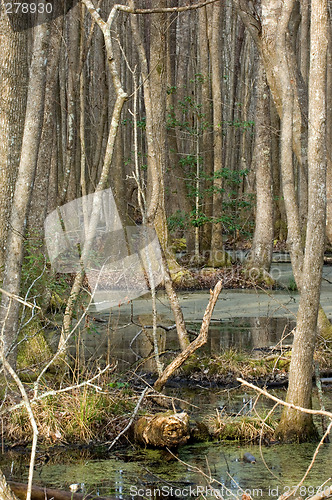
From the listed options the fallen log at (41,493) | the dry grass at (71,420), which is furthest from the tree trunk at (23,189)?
the fallen log at (41,493)

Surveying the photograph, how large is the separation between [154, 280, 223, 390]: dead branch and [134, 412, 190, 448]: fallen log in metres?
1.10

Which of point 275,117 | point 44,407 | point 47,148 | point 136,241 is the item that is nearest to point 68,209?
point 136,241

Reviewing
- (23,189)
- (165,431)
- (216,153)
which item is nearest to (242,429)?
(165,431)

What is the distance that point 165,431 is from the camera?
19.3 feet

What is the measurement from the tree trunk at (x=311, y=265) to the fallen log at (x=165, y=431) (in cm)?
84

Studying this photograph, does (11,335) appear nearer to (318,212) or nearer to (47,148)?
(318,212)

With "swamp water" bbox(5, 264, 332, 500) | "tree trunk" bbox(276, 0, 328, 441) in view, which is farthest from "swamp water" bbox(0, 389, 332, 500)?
"tree trunk" bbox(276, 0, 328, 441)

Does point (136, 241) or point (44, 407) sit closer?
point (44, 407)

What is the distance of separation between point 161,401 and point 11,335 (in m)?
1.66

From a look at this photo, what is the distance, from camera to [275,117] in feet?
70.6

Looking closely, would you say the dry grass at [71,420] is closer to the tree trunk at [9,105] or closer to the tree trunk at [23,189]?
the tree trunk at [23,189]

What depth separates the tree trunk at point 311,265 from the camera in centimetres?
572

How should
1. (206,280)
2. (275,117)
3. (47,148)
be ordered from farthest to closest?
1. (275,117)
2. (206,280)
3. (47,148)

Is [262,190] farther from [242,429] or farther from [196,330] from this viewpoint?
[242,429]
